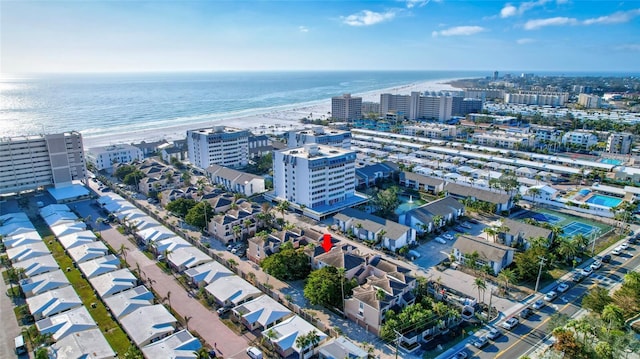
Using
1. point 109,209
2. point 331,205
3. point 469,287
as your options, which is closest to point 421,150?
point 331,205

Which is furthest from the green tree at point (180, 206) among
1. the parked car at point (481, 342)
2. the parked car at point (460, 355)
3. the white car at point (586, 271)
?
the white car at point (586, 271)

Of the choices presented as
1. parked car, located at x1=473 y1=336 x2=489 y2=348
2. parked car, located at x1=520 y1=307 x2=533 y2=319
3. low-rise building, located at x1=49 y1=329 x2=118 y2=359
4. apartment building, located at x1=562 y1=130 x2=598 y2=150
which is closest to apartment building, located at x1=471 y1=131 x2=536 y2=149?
apartment building, located at x1=562 y1=130 x2=598 y2=150

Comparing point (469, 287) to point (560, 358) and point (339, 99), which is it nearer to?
point (560, 358)

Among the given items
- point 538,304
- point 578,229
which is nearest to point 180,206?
point 538,304

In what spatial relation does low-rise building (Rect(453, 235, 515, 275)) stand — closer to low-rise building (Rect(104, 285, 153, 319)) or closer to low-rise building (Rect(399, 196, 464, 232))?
low-rise building (Rect(399, 196, 464, 232))

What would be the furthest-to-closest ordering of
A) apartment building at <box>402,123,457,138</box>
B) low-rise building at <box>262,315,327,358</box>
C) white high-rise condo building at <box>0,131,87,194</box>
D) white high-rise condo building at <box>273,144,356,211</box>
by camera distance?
apartment building at <box>402,123,457,138</box> → white high-rise condo building at <box>0,131,87,194</box> → white high-rise condo building at <box>273,144,356,211</box> → low-rise building at <box>262,315,327,358</box>

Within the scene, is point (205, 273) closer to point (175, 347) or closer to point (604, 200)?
point (175, 347)
